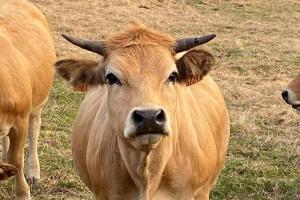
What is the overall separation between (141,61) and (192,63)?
1.66 ft

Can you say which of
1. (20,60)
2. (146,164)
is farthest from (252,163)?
(146,164)

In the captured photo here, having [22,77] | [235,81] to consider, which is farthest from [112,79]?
[235,81]

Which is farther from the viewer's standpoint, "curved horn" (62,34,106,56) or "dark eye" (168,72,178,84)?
"curved horn" (62,34,106,56)

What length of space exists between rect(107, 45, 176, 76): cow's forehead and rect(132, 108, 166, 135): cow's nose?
1.15 feet

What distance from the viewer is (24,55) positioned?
662 cm

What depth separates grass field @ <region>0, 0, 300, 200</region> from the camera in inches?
261

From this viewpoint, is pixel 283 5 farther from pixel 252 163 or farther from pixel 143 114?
pixel 143 114

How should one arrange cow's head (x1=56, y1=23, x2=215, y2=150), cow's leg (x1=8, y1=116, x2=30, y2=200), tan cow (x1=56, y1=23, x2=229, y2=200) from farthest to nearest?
cow's leg (x1=8, y1=116, x2=30, y2=200) → tan cow (x1=56, y1=23, x2=229, y2=200) → cow's head (x1=56, y1=23, x2=215, y2=150)

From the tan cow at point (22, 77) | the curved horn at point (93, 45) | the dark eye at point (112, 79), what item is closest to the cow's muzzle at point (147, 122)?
the dark eye at point (112, 79)

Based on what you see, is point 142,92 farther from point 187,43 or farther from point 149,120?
point 187,43

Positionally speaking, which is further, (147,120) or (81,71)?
(81,71)

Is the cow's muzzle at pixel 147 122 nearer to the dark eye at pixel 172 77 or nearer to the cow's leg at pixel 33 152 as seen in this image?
the dark eye at pixel 172 77

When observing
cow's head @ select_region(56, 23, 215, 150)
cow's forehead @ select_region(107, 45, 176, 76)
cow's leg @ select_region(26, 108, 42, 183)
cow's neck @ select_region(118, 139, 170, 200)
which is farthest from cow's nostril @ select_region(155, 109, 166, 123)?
cow's leg @ select_region(26, 108, 42, 183)

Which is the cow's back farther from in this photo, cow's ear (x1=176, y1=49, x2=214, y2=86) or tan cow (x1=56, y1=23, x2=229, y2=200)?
cow's ear (x1=176, y1=49, x2=214, y2=86)
